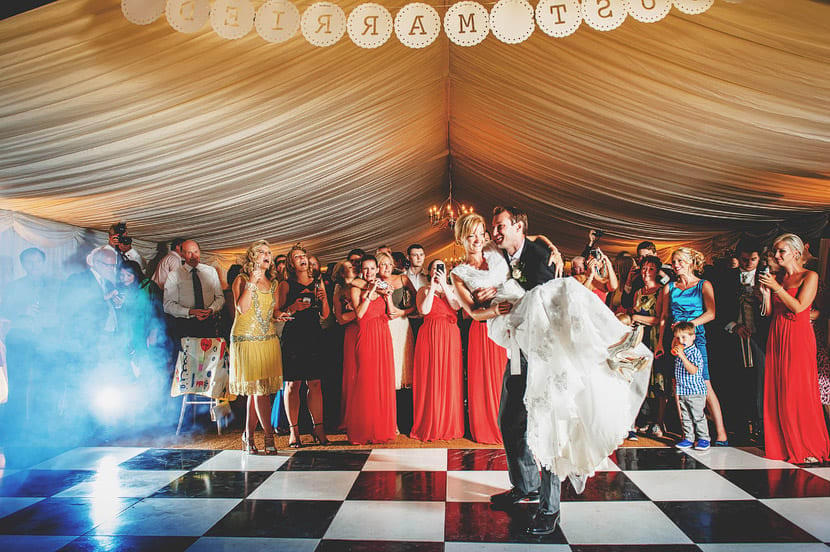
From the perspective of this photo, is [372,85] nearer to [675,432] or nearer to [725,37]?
[725,37]

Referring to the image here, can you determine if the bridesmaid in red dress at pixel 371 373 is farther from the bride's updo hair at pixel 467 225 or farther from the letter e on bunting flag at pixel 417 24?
the letter e on bunting flag at pixel 417 24

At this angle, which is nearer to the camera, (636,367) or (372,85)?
(636,367)

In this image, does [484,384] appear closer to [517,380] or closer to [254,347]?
[517,380]

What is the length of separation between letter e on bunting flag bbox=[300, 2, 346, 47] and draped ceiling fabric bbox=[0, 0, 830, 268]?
508 mm

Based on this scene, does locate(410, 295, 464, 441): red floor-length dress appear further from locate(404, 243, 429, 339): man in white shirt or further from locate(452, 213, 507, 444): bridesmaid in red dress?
locate(404, 243, 429, 339): man in white shirt

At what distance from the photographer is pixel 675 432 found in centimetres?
387

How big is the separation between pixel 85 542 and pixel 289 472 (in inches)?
42.1

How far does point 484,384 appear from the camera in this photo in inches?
146

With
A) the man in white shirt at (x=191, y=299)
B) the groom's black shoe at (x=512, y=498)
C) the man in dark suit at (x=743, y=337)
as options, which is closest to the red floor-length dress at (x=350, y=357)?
the man in white shirt at (x=191, y=299)

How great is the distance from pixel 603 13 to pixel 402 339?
2734mm

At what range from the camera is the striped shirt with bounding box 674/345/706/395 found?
3.38 m

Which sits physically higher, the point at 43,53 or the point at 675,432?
the point at 43,53

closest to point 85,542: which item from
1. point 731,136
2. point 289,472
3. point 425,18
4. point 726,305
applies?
point 289,472

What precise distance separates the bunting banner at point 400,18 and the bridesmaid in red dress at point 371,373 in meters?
1.73
